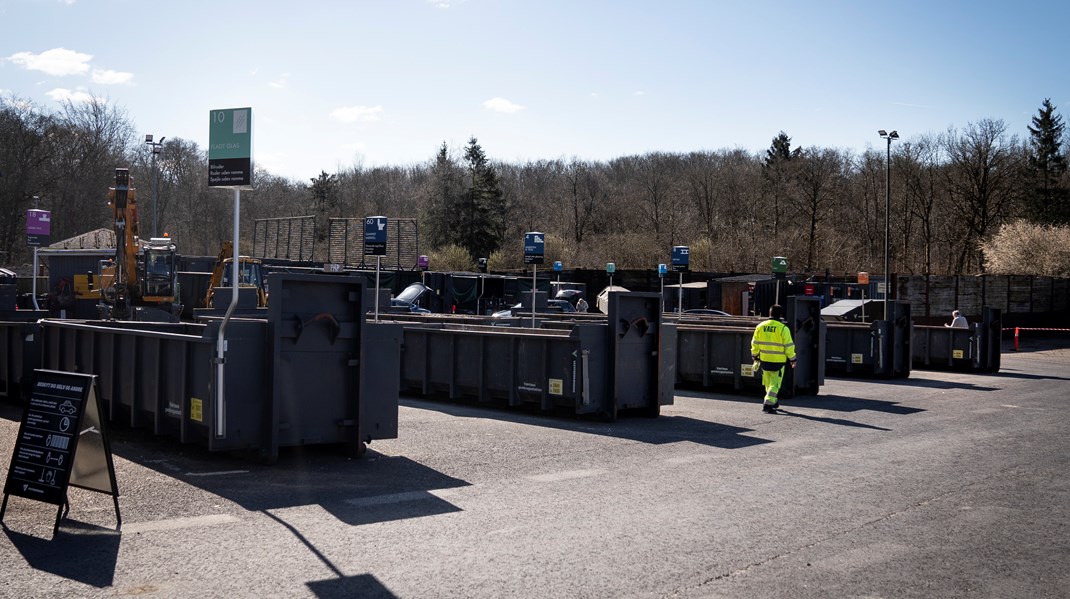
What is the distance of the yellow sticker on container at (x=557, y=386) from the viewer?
47.5 feet

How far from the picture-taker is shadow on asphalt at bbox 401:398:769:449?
12641 mm

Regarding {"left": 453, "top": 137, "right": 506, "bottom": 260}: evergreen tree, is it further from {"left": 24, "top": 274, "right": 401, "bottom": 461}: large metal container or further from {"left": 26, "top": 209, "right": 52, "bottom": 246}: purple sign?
{"left": 24, "top": 274, "right": 401, "bottom": 461}: large metal container

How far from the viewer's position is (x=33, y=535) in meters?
7.03

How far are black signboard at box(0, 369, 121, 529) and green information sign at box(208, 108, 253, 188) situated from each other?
2.67 m

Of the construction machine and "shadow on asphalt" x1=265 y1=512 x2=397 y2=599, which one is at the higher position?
the construction machine

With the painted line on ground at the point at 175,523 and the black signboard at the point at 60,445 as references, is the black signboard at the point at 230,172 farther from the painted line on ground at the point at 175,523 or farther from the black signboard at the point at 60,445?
the painted line on ground at the point at 175,523

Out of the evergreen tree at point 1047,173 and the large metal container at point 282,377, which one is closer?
the large metal container at point 282,377

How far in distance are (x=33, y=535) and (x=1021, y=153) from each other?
69243mm

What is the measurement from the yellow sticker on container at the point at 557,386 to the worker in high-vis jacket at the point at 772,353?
12.2 ft

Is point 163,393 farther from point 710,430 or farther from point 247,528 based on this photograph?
point 710,430

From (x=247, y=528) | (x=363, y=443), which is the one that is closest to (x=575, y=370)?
(x=363, y=443)

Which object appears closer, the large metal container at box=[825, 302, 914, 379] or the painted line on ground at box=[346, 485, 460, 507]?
the painted line on ground at box=[346, 485, 460, 507]

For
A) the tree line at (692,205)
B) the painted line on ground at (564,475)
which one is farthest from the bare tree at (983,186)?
the painted line on ground at (564,475)

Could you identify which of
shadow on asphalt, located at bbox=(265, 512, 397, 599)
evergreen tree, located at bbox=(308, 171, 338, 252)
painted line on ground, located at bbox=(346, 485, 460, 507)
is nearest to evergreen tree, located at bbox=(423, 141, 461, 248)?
evergreen tree, located at bbox=(308, 171, 338, 252)
